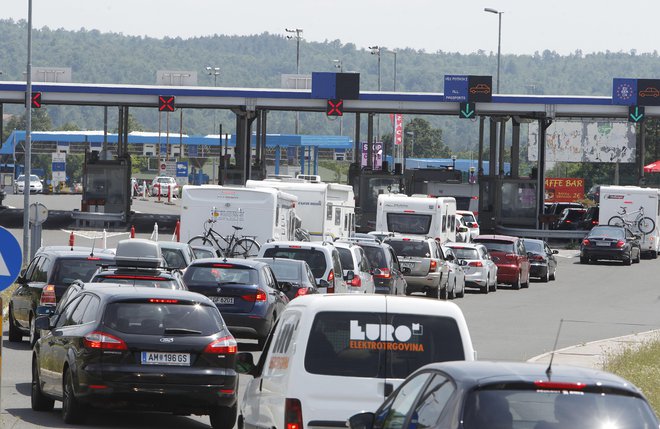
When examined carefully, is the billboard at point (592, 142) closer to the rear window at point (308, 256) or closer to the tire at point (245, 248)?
the tire at point (245, 248)

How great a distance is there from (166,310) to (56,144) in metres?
135

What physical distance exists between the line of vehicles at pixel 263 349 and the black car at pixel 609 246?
30.0 metres

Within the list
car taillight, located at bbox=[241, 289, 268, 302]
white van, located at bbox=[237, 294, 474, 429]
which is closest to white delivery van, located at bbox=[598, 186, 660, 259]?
car taillight, located at bbox=[241, 289, 268, 302]

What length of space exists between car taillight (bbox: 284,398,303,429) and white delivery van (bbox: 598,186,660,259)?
164 ft

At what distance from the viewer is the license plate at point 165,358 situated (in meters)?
13.9

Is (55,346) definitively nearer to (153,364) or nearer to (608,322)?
(153,364)

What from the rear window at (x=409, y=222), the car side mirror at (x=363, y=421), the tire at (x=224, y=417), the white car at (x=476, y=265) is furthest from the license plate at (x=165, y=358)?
the rear window at (x=409, y=222)

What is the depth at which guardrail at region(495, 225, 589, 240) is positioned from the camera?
62.9 m

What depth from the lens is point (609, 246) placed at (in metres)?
55.1

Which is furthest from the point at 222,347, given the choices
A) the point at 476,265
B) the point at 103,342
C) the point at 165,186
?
the point at 165,186

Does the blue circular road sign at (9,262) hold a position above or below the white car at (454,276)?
above

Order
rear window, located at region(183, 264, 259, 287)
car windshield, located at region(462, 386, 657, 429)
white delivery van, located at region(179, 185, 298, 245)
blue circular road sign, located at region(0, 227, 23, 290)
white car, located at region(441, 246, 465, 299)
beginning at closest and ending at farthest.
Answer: car windshield, located at region(462, 386, 657, 429), blue circular road sign, located at region(0, 227, 23, 290), rear window, located at region(183, 264, 259, 287), white delivery van, located at region(179, 185, 298, 245), white car, located at region(441, 246, 465, 299)

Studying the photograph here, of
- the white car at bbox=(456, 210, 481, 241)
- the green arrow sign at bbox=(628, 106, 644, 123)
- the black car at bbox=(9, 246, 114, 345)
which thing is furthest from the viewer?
the green arrow sign at bbox=(628, 106, 644, 123)

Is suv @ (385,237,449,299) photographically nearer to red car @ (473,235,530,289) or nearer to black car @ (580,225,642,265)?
red car @ (473,235,530,289)
